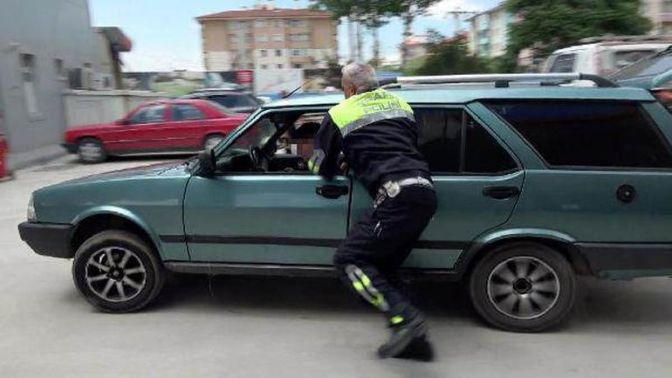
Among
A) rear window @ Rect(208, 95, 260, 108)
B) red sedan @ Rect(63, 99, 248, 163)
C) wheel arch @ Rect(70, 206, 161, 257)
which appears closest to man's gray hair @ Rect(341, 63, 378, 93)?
wheel arch @ Rect(70, 206, 161, 257)

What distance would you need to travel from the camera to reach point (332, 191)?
13.7 ft

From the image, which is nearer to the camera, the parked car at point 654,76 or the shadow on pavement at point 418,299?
the shadow on pavement at point 418,299

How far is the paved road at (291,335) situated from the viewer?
376 cm

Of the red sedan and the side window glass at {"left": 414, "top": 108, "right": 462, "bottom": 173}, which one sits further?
the red sedan

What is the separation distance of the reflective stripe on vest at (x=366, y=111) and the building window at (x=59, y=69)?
59.4ft

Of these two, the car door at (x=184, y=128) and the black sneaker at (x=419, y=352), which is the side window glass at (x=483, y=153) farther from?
the car door at (x=184, y=128)

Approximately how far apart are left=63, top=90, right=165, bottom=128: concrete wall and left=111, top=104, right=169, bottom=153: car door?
6.12 m

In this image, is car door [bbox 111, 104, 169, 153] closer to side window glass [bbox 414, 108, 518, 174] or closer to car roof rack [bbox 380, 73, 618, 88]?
car roof rack [bbox 380, 73, 618, 88]

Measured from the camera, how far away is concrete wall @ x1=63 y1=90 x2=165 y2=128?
65.6ft

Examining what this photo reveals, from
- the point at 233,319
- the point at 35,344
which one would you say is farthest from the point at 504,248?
the point at 35,344

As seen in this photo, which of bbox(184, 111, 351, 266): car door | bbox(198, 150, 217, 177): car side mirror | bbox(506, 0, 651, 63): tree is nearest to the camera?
bbox(184, 111, 351, 266): car door

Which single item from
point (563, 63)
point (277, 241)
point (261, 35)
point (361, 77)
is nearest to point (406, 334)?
point (277, 241)

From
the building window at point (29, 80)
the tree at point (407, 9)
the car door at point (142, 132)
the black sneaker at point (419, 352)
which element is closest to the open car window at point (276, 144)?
the black sneaker at point (419, 352)

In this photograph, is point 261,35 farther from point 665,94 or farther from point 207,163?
point 207,163
